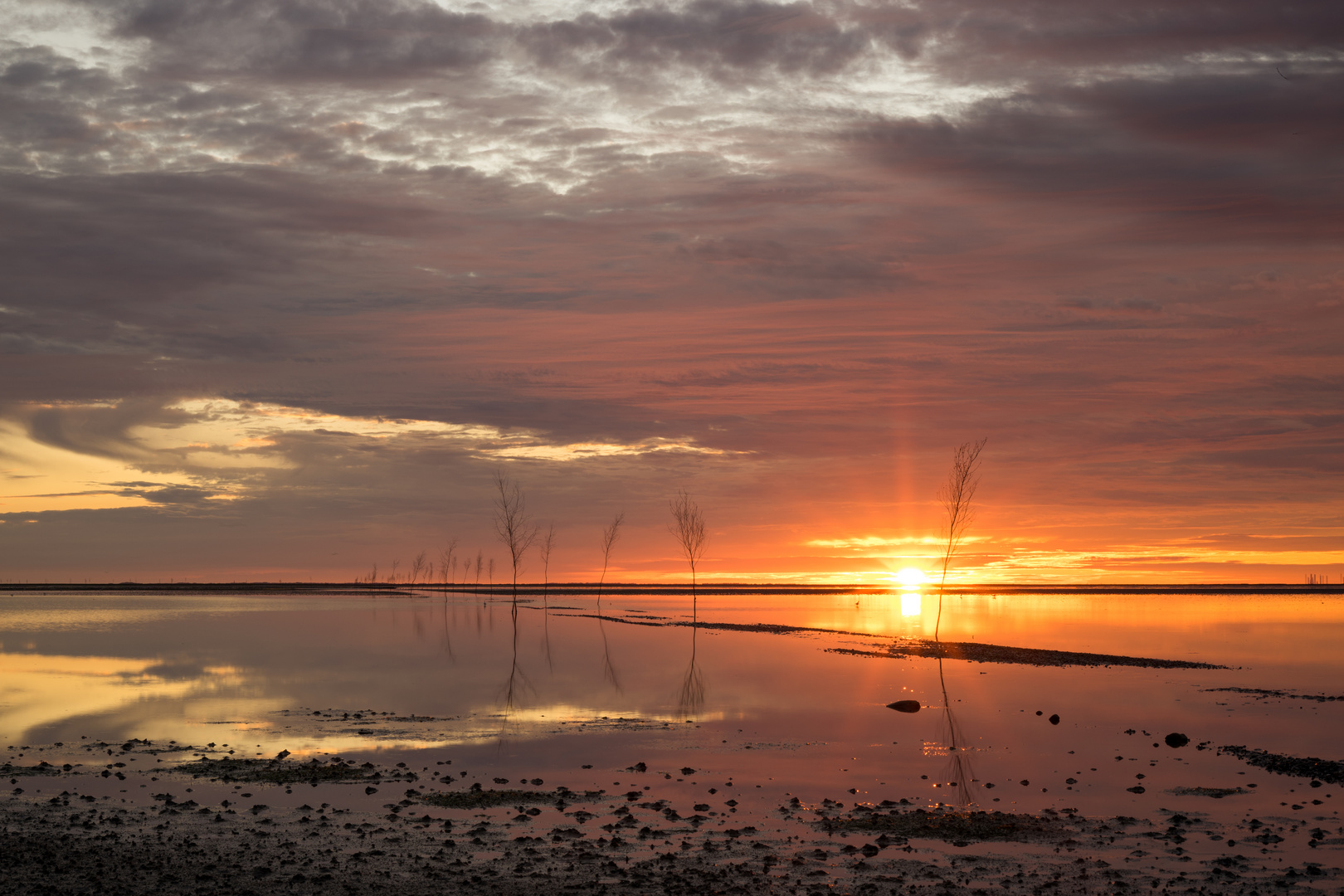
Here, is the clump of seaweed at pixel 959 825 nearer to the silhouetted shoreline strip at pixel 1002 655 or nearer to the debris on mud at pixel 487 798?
the debris on mud at pixel 487 798

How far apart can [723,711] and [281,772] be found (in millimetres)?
16060

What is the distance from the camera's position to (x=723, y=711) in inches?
1366

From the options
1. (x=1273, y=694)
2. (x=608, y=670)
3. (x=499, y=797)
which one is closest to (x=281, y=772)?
(x=499, y=797)

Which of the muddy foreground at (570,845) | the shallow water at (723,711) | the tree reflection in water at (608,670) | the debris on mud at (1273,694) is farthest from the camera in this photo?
the tree reflection in water at (608,670)

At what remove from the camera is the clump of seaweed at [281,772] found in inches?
875

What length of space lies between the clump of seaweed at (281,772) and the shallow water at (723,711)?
60.2 inches

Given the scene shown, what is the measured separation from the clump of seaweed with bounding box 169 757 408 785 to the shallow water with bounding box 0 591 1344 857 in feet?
5.02

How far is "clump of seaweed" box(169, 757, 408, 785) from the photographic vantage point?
2222 cm

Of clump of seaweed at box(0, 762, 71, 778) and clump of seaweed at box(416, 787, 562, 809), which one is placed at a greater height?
clump of seaweed at box(416, 787, 562, 809)

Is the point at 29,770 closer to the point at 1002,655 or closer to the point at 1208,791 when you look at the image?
the point at 1208,791

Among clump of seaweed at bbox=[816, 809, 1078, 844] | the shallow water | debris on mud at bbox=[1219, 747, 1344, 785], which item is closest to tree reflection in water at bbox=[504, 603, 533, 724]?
the shallow water

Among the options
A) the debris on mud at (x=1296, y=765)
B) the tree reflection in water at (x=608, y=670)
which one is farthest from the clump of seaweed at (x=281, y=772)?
the debris on mud at (x=1296, y=765)

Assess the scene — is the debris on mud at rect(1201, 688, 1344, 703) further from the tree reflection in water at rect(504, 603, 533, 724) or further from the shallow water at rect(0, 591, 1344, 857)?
the tree reflection in water at rect(504, 603, 533, 724)

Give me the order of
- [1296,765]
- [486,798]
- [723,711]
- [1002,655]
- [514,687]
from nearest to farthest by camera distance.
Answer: [486,798] < [1296,765] < [723,711] < [514,687] < [1002,655]
